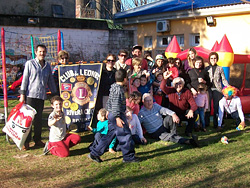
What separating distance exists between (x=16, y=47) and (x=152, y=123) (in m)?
9.11

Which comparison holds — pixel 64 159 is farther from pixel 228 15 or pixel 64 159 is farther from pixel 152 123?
pixel 228 15

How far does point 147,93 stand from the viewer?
23.3 feet

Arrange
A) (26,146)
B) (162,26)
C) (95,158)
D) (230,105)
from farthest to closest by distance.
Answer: (162,26), (230,105), (26,146), (95,158)

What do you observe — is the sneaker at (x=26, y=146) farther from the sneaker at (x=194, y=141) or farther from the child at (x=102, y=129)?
the sneaker at (x=194, y=141)

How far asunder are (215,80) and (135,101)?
2.55 m

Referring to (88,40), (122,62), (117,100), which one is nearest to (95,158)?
(117,100)

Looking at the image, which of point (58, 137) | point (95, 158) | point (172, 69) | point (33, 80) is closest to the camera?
point (95, 158)

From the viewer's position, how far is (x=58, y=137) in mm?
5984

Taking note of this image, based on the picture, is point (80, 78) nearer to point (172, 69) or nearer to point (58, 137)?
point (58, 137)

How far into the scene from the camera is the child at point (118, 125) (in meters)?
5.26

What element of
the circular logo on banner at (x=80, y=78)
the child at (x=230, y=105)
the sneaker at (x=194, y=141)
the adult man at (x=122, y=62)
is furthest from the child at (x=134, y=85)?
the child at (x=230, y=105)


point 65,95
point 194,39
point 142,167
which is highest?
point 194,39

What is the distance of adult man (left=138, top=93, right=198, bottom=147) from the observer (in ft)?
22.2

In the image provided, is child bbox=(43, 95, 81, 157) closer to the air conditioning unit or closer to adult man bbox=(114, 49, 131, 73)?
adult man bbox=(114, 49, 131, 73)
